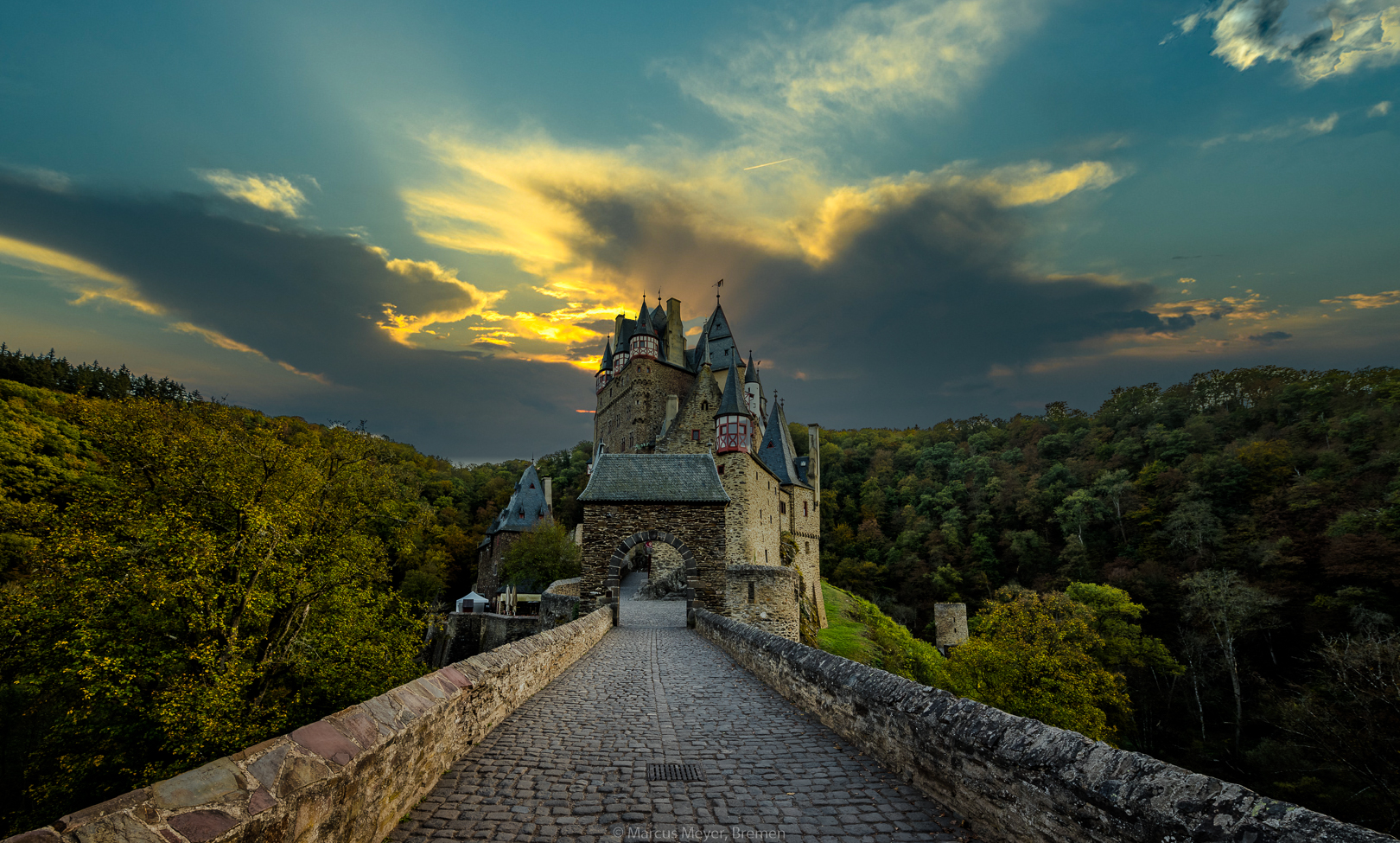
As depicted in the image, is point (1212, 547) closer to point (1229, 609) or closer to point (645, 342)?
point (1229, 609)

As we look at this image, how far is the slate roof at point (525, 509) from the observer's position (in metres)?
42.6

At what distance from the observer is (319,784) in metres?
2.96

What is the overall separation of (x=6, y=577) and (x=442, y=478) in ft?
151

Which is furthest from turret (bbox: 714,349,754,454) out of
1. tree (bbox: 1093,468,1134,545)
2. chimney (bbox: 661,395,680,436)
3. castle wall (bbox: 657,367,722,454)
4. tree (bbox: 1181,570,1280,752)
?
tree (bbox: 1093,468,1134,545)

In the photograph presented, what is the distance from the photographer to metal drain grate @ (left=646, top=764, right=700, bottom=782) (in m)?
4.76

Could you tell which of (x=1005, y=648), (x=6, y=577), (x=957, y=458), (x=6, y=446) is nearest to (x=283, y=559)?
(x=6, y=577)

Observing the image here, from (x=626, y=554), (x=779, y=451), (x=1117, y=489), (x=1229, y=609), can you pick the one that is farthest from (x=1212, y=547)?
(x=626, y=554)

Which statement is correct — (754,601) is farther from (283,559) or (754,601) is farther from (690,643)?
(283,559)

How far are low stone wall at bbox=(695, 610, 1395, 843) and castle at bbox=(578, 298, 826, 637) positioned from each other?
12.5m

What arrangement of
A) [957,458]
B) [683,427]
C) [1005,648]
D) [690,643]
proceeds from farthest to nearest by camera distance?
1. [957,458]
2. [683,427]
3. [1005,648]
4. [690,643]

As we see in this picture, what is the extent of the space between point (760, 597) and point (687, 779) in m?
14.1

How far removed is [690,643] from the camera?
13.8 metres

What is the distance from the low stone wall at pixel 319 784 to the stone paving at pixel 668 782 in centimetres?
27

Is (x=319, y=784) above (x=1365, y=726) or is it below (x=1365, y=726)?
above
